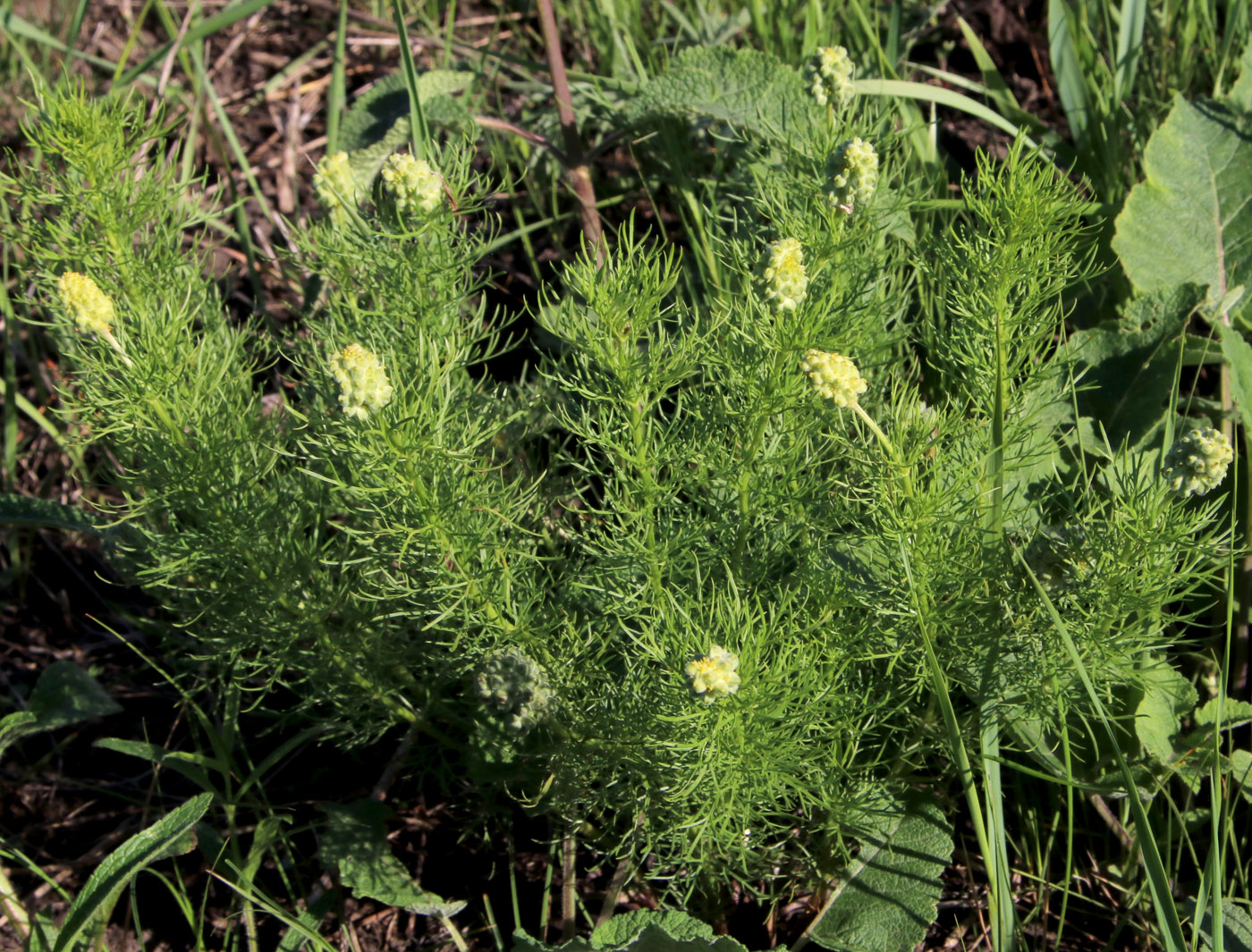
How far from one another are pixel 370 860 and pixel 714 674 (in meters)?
0.97

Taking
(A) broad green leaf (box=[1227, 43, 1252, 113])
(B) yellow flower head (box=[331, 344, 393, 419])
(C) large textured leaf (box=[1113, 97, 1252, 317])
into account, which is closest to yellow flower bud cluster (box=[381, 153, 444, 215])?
(B) yellow flower head (box=[331, 344, 393, 419])

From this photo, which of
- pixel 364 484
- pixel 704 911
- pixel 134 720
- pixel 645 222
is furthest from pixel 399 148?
pixel 704 911

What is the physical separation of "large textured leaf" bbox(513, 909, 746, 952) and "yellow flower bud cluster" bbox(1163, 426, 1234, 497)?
33.7 inches

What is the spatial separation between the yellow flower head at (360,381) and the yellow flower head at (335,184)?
0.62 m

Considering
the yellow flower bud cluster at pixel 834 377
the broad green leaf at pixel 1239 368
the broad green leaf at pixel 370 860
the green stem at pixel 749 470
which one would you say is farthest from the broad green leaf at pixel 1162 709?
the broad green leaf at pixel 370 860

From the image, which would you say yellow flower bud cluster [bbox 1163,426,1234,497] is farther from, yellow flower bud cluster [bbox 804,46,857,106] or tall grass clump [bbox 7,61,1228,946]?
yellow flower bud cluster [bbox 804,46,857,106]

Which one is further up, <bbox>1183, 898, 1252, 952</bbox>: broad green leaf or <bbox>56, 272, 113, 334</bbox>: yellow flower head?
<bbox>56, 272, 113, 334</bbox>: yellow flower head

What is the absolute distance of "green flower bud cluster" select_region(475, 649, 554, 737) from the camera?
1652 millimetres

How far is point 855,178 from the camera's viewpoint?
155 centimetres

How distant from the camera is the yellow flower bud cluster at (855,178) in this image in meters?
1.53

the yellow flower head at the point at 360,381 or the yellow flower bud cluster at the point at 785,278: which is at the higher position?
the yellow flower bud cluster at the point at 785,278

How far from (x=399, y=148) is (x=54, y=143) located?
1057 mm

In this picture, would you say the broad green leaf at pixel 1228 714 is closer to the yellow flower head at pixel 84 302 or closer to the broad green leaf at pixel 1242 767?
the broad green leaf at pixel 1242 767

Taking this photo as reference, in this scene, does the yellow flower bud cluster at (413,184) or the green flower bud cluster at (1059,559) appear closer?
the green flower bud cluster at (1059,559)
